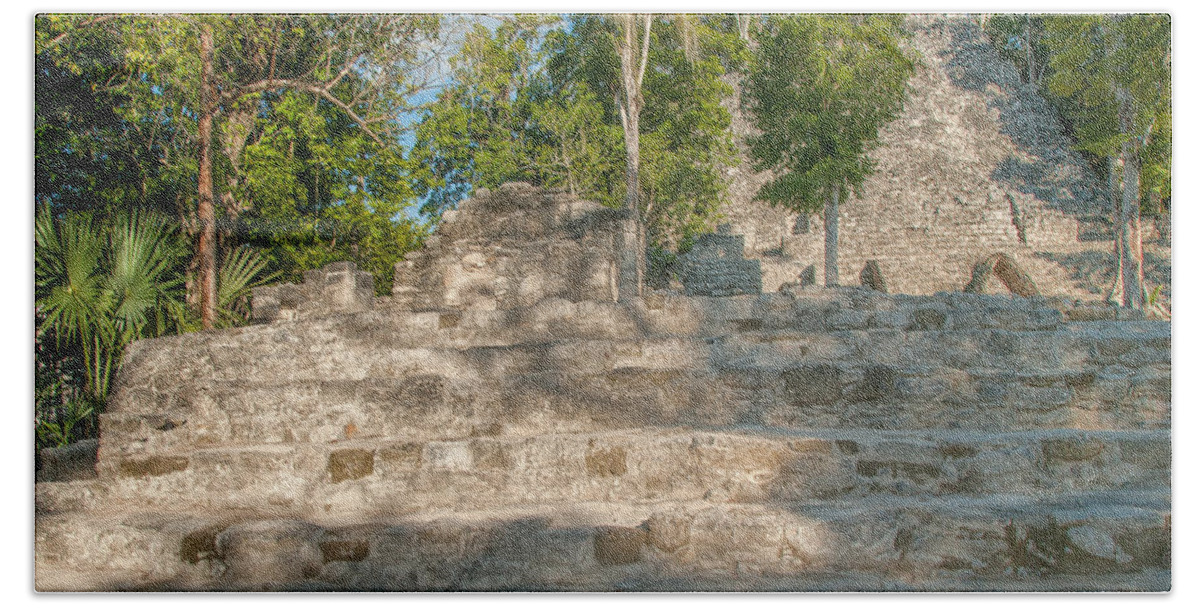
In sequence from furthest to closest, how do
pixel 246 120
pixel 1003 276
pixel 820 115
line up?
pixel 820 115, pixel 1003 276, pixel 246 120

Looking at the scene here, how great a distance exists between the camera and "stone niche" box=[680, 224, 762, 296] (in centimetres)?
584

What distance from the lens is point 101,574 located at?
3.91 m

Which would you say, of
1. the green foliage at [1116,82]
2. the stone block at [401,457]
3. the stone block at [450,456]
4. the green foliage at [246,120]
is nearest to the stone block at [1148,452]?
the green foliage at [1116,82]

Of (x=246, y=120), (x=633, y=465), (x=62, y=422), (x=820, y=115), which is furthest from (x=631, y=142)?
(x=62, y=422)

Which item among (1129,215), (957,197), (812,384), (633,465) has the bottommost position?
(633,465)

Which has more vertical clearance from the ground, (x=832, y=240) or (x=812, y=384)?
(x=832, y=240)

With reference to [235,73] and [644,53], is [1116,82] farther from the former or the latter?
[235,73]

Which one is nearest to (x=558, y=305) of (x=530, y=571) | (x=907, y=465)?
(x=530, y=571)

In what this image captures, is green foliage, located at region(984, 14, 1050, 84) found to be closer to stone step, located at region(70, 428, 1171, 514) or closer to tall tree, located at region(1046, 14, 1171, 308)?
tall tree, located at region(1046, 14, 1171, 308)

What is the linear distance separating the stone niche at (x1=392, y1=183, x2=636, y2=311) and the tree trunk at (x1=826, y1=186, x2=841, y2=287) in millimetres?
1595

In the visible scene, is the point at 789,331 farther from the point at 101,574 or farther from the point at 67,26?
the point at 67,26

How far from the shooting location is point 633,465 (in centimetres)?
385

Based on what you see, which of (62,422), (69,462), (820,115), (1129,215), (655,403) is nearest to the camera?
(655,403)

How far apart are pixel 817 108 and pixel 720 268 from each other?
1535 mm
